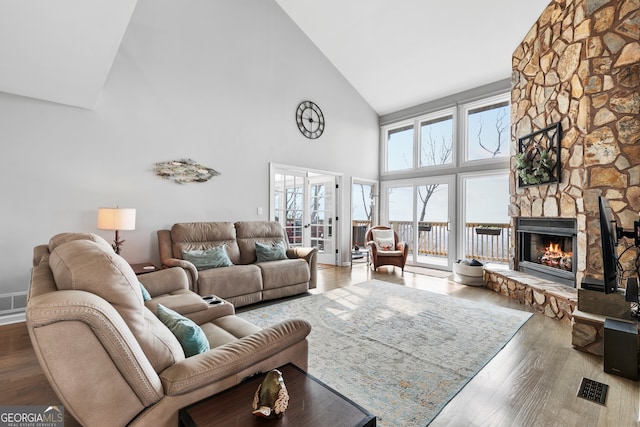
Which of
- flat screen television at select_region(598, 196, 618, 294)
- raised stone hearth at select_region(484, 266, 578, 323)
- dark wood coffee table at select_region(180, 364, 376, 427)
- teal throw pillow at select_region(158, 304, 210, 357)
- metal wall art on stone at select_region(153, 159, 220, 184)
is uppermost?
metal wall art on stone at select_region(153, 159, 220, 184)

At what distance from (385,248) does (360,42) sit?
12.6 ft

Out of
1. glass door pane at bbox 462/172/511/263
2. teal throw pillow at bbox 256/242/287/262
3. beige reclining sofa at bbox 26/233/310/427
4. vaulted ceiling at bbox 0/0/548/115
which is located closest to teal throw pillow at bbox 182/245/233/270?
teal throw pillow at bbox 256/242/287/262

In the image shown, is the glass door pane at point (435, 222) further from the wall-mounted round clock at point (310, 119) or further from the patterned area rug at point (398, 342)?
the wall-mounted round clock at point (310, 119)

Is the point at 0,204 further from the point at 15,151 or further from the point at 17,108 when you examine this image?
the point at 17,108

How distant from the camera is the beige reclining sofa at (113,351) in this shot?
833mm

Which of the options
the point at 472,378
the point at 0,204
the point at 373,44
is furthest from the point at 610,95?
the point at 0,204

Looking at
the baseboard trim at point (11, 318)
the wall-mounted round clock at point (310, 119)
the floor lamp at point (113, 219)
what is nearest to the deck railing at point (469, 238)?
the wall-mounted round clock at point (310, 119)

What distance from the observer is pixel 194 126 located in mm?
Answer: 4238

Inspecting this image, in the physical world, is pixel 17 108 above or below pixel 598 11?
below

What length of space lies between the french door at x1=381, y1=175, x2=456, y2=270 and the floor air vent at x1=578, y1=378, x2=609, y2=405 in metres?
3.75

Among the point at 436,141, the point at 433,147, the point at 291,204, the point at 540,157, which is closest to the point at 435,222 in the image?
the point at 433,147

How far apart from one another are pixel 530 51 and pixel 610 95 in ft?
5.47

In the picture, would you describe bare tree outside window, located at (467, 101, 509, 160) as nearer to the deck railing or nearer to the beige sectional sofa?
the deck railing

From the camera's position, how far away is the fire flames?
147 inches
